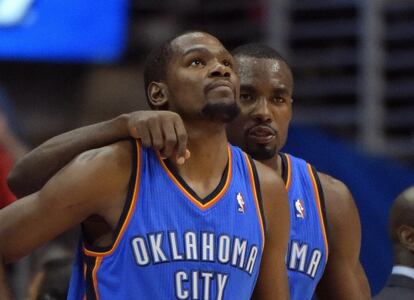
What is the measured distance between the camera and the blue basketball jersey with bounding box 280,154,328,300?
14.8 feet

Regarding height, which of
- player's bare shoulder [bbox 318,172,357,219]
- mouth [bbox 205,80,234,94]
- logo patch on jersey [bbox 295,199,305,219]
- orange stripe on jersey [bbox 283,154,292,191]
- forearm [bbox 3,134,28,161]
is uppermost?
forearm [bbox 3,134,28,161]

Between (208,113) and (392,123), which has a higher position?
(392,123)

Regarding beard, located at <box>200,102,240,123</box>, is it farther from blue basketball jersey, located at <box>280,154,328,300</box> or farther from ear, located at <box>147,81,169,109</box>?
blue basketball jersey, located at <box>280,154,328,300</box>

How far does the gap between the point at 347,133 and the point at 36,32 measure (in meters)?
2.96

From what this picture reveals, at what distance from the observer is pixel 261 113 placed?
466 centimetres

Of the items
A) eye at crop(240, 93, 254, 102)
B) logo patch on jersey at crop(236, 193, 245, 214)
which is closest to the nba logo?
logo patch on jersey at crop(236, 193, 245, 214)

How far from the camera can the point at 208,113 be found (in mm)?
3842

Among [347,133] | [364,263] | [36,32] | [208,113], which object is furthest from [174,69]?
[347,133]

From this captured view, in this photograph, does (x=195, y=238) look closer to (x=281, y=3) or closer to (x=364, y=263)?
(x=364, y=263)

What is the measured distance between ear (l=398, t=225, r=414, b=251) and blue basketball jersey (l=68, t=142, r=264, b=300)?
1.02 m

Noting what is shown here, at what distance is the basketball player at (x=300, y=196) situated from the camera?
4.55 m

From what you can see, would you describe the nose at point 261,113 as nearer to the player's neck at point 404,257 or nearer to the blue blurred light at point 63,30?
the player's neck at point 404,257

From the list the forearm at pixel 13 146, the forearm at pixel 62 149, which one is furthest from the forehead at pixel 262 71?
the forearm at pixel 13 146

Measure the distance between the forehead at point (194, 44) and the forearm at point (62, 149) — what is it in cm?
36
